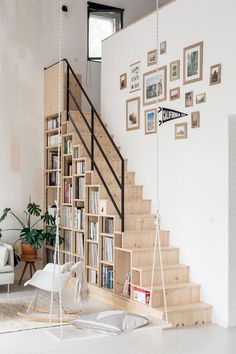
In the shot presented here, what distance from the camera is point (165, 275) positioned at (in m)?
6.45

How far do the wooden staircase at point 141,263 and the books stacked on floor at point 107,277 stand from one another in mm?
96

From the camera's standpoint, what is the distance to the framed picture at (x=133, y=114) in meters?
7.70

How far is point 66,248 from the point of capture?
8.35 metres

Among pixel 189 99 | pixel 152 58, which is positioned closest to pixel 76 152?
pixel 152 58

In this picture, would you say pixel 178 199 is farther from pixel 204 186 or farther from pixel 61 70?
pixel 61 70

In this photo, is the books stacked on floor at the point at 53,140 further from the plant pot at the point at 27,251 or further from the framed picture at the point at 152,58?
the framed picture at the point at 152,58

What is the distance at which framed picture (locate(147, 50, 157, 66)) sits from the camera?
7317 millimetres

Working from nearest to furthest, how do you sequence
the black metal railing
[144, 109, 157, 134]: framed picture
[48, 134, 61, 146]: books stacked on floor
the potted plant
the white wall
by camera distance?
the white wall
the black metal railing
[144, 109, 157, 134]: framed picture
the potted plant
[48, 134, 61, 146]: books stacked on floor

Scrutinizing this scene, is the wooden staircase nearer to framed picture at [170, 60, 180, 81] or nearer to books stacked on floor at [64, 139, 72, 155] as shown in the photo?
books stacked on floor at [64, 139, 72, 155]

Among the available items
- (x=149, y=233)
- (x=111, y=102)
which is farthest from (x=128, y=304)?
(x=111, y=102)

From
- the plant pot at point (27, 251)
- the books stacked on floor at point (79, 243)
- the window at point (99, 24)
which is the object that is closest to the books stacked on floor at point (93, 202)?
the books stacked on floor at point (79, 243)

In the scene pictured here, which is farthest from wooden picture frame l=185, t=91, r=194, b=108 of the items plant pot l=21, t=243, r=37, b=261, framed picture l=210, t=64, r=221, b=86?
plant pot l=21, t=243, r=37, b=261

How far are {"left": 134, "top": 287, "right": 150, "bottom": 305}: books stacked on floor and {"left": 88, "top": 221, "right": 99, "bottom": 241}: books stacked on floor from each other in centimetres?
127

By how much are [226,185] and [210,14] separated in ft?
6.58
